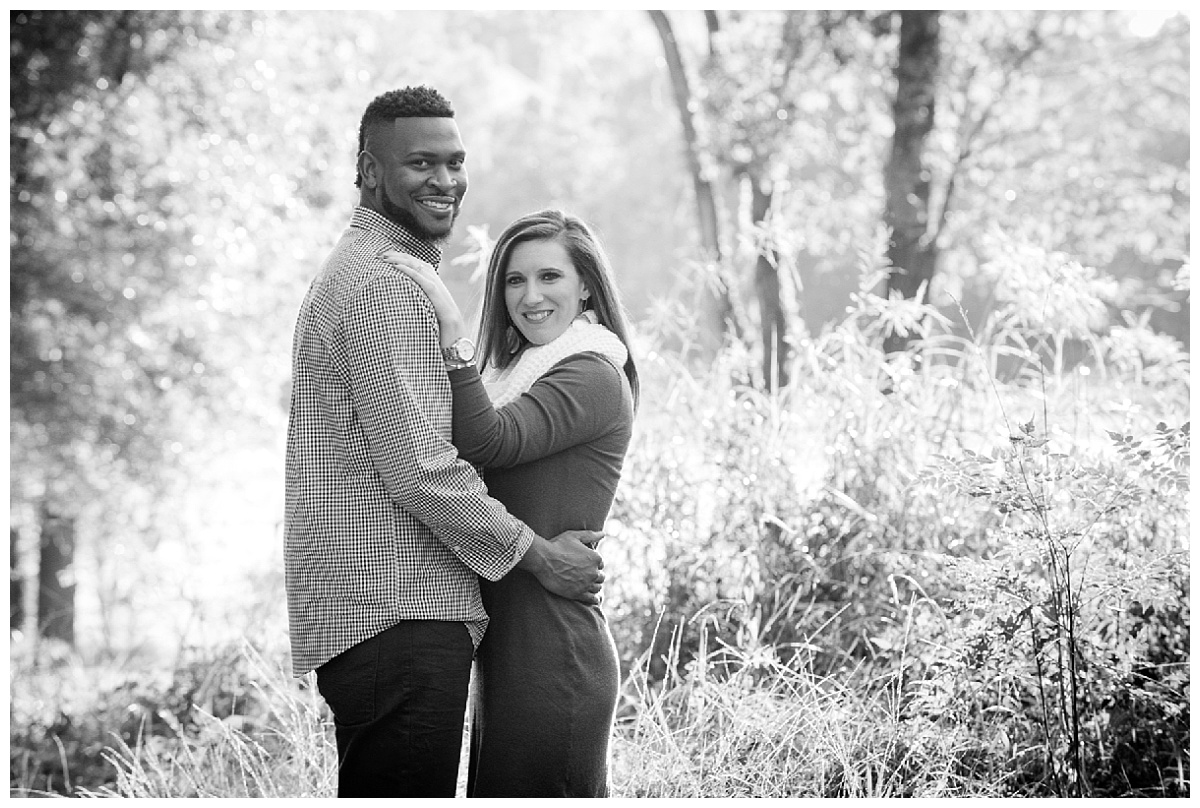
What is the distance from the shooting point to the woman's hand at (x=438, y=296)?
270cm

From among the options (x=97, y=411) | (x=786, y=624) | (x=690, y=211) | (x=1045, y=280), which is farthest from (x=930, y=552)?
(x=690, y=211)

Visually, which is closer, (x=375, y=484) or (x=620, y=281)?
(x=375, y=484)

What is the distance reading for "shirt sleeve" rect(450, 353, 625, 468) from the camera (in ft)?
8.76

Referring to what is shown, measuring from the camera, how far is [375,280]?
268 centimetres

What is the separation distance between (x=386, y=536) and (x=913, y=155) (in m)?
6.76

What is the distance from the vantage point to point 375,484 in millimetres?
2697

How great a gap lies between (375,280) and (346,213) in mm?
11272

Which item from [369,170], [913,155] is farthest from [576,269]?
[913,155]

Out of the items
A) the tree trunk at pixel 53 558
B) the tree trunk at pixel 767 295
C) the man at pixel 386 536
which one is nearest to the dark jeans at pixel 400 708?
the man at pixel 386 536

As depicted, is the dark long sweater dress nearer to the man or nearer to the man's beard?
the man

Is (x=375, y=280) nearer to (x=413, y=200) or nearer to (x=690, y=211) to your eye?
(x=413, y=200)

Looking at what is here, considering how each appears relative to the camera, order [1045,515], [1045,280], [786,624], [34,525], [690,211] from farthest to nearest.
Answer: [690,211]
[34,525]
[786,624]
[1045,280]
[1045,515]

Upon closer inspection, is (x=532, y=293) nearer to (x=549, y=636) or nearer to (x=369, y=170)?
(x=369, y=170)

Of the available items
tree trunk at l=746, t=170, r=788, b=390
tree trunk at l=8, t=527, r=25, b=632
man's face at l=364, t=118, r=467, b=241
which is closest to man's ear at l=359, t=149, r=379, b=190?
man's face at l=364, t=118, r=467, b=241
